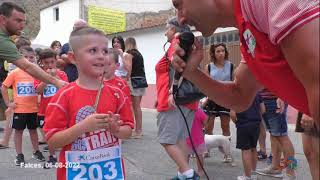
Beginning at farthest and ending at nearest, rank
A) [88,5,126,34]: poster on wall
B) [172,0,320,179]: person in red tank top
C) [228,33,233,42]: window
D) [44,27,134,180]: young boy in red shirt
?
[88,5,126,34]: poster on wall < [228,33,233,42]: window < [44,27,134,180]: young boy in red shirt < [172,0,320,179]: person in red tank top

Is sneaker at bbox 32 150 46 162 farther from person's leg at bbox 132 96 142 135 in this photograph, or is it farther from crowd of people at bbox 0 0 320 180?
person's leg at bbox 132 96 142 135

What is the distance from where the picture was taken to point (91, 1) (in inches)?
1018

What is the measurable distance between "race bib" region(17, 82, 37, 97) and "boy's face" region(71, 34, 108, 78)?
11.3 ft

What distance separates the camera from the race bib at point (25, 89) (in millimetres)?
5938

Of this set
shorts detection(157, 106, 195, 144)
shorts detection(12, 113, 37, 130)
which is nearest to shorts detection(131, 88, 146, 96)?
shorts detection(12, 113, 37, 130)

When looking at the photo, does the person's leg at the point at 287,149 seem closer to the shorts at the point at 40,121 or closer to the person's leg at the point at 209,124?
the person's leg at the point at 209,124

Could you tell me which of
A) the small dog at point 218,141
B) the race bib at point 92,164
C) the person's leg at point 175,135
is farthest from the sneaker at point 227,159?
the race bib at point 92,164

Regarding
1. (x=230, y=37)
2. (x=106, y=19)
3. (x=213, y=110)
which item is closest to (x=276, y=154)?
(x=213, y=110)

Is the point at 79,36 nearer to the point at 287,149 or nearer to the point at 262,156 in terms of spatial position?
the point at 287,149

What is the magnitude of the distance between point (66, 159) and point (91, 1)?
79.3 feet

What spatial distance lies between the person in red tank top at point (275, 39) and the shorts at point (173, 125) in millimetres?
2698

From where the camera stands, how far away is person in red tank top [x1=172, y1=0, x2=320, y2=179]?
3.37ft

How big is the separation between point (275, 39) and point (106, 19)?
2376 cm

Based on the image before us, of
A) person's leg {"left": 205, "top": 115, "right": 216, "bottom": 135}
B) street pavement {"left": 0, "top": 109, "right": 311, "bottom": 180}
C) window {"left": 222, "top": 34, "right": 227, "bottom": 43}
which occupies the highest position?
window {"left": 222, "top": 34, "right": 227, "bottom": 43}
